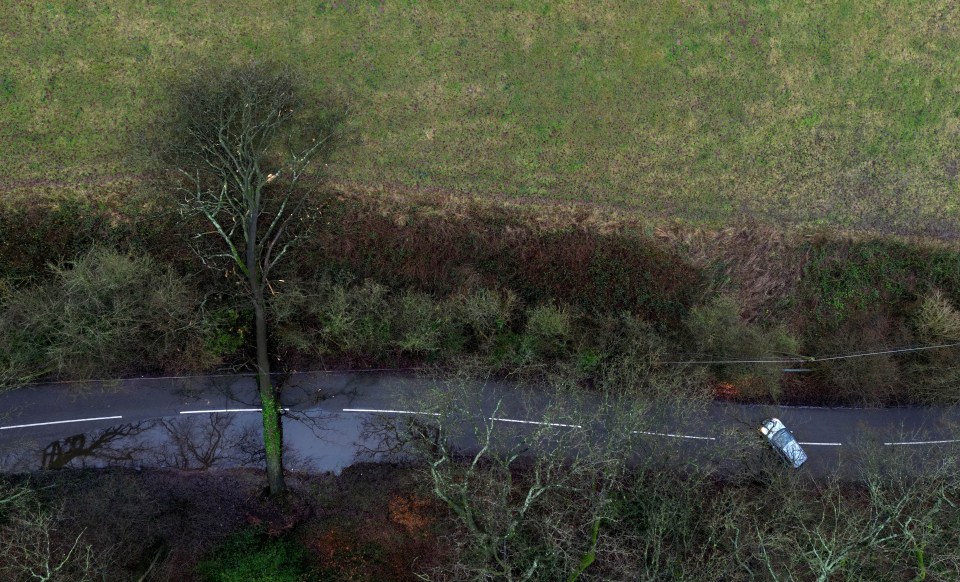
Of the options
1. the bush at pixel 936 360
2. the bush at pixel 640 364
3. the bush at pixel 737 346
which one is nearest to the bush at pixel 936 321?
the bush at pixel 936 360

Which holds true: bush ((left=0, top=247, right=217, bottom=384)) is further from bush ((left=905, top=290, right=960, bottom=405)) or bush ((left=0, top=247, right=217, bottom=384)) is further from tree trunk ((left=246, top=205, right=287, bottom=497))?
bush ((left=905, top=290, right=960, bottom=405))

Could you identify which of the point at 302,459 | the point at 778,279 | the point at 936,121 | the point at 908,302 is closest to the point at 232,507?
the point at 302,459

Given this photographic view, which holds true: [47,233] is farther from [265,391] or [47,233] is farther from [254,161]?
[265,391]

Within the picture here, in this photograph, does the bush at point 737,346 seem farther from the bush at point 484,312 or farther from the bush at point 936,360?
the bush at point 484,312

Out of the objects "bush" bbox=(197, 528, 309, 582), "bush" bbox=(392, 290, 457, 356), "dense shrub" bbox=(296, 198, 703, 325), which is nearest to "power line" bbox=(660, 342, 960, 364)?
"dense shrub" bbox=(296, 198, 703, 325)

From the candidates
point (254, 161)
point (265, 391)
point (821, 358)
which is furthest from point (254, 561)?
point (821, 358)

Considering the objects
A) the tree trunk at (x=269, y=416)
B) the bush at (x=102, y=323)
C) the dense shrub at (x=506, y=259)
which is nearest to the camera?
the bush at (x=102, y=323)

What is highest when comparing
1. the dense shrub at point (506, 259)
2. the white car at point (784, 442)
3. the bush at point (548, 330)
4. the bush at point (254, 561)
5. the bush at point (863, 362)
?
the dense shrub at point (506, 259)
